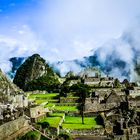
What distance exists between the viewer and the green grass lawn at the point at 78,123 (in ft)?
269

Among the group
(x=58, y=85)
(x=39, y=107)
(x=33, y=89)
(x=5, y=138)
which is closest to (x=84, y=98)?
(x=39, y=107)

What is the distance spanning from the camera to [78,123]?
86.2 metres

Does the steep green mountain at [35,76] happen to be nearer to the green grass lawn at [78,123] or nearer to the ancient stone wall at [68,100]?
the ancient stone wall at [68,100]

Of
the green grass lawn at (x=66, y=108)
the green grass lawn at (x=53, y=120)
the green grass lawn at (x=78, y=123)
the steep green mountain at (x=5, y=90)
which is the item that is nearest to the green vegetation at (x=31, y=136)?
the green grass lawn at (x=53, y=120)

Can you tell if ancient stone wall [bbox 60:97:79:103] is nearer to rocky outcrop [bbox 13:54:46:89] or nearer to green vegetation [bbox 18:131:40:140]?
rocky outcrop [bbox 13:54:46:89]

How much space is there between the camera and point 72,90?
116 meters

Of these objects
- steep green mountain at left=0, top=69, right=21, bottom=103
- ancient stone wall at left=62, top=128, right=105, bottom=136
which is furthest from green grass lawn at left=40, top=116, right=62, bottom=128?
steep green mountain at left=0, top=69, right=21, bottom=103

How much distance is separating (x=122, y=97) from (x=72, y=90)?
46.8 ft

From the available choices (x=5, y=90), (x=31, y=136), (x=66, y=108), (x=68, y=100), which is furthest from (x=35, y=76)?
(x=31, y=136)

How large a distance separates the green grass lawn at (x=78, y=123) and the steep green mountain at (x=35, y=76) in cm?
4943

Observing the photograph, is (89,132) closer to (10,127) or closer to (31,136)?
(31,136)

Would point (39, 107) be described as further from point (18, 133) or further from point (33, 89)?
point (33, 89)

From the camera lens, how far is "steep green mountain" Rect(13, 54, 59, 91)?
481ft

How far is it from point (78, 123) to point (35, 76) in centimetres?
7252
